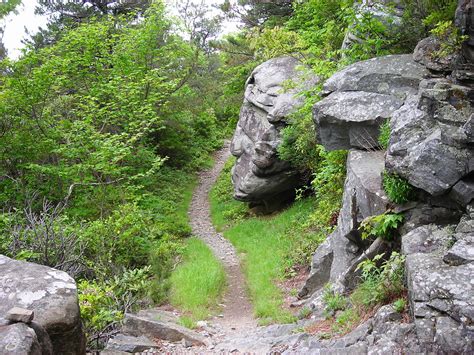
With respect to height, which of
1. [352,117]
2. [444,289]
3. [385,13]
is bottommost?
[444,289]

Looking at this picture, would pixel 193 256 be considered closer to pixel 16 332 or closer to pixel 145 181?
pixel 145 181

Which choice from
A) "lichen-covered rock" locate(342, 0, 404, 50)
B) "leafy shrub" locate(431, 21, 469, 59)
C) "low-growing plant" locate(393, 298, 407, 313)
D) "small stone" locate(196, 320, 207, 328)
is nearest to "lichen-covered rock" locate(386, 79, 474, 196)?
"leafy shrub" locate(431, 21, 469, 59)

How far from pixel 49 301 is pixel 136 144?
18273 mm

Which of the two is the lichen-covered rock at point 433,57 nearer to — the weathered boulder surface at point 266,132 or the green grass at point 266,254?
the green grass at point 266,254

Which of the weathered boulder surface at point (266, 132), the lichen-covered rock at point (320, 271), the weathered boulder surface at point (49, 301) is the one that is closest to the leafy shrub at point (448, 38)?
the lichen-covered rock at point (320, 271)

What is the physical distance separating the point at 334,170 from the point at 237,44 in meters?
15.8

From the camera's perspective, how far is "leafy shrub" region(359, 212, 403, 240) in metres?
6.91

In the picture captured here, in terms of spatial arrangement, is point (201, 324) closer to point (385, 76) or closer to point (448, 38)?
point (385, 76)

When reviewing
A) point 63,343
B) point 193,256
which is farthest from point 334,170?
point 63,343

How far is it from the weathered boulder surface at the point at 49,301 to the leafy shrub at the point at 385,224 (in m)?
4.69

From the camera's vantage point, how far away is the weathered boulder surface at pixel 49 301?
4324 mm

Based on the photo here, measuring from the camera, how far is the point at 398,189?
22.9 ft

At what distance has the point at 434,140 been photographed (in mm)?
6531

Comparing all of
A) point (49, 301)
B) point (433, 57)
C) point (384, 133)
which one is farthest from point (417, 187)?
point (49, 301)
